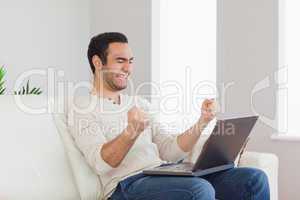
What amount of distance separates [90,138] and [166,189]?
1.29ft

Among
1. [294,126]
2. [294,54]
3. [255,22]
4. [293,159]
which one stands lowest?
[293,159]

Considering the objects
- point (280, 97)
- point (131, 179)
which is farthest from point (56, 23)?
point (131, 179)

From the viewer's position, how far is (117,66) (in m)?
2.18

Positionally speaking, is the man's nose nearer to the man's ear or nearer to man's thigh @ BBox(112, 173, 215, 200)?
the man's ear

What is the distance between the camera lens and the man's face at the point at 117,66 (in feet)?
7.04

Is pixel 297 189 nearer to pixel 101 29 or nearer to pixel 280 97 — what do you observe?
pixel 280 97

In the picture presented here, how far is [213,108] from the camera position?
1969 millimetres

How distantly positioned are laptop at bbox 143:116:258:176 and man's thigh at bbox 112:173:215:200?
0.17ft

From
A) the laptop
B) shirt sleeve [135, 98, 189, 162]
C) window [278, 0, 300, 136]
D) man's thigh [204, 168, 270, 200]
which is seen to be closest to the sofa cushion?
the laptop

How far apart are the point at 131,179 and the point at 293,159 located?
1.61m

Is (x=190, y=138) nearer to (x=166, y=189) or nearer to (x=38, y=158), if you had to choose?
(x=166, y=189)

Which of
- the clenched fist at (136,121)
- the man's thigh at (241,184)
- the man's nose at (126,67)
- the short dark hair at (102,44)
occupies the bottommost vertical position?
the man's thigh at (241,184)

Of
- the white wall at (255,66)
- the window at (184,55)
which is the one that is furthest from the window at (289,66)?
the window at (184,55)

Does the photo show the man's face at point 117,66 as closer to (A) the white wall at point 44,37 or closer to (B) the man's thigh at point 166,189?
(B) the man's thigh at point 166,189
